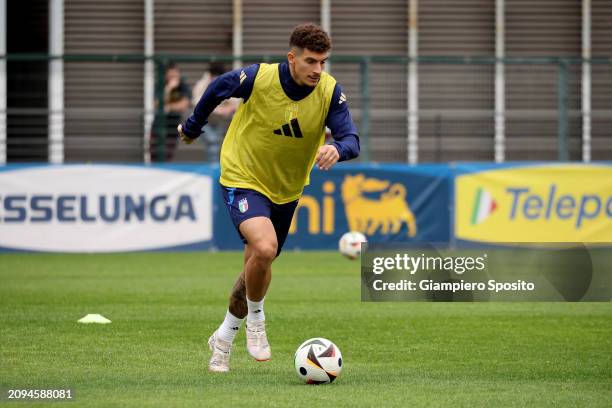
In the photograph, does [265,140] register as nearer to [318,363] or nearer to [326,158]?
[326,158]

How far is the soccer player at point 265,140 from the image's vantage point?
27.6 feet

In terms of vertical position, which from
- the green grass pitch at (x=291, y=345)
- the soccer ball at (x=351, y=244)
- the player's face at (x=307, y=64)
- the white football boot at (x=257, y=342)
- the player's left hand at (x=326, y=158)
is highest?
the player's face at (x=307, y=64)

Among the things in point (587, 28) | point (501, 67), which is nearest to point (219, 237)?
point (501, 67)

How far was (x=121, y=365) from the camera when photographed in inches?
336

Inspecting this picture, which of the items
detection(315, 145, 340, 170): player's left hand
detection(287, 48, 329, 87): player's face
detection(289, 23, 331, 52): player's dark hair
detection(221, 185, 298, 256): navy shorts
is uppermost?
detection(289, 23, 331, 52): player's dark hair

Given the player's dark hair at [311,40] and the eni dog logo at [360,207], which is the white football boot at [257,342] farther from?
the eni dog logo at [360,207]

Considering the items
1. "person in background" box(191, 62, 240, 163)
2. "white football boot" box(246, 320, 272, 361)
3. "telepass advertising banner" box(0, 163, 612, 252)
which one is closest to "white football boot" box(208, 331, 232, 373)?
"white football boot" box(246, 320, 272, 361)

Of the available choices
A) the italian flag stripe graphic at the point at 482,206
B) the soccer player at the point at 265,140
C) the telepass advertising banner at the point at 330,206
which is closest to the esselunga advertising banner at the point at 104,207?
the telepass advertising banner at the point at 330,206

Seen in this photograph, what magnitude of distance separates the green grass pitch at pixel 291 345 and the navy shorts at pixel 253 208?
3.22 feet

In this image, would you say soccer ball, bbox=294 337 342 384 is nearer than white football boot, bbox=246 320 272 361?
Yes

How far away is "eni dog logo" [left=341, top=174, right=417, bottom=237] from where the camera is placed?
19.2 meters

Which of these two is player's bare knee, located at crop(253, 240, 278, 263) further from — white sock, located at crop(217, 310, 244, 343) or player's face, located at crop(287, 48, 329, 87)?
player's face, located at crop(287, 48, 329, 87)

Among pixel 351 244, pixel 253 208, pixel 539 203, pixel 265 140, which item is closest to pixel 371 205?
pixel 351 244

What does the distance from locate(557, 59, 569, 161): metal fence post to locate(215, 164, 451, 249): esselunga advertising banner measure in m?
1.99
